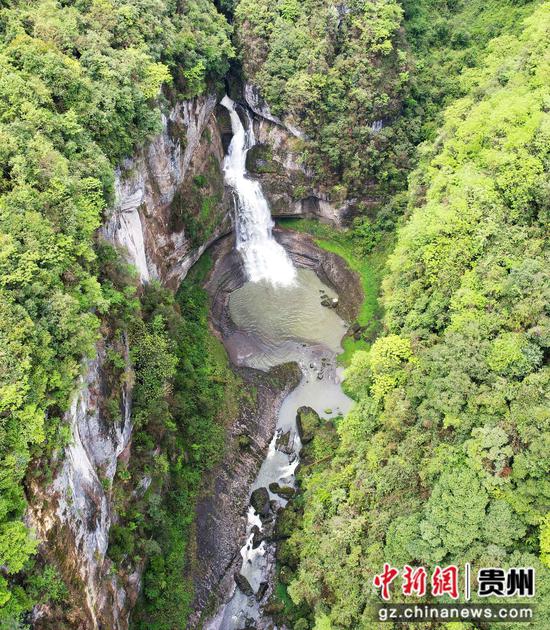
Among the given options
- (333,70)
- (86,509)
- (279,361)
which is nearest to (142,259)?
(279,361)

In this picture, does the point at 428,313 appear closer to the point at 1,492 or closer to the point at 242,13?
the point at 1,492

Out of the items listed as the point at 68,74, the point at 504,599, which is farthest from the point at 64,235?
the point at 504,599

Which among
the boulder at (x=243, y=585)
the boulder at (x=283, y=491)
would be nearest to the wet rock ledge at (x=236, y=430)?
the boulder at (x=243, y=585)

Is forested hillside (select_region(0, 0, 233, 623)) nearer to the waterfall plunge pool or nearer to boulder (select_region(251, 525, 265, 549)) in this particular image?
the waterfall plunge pool

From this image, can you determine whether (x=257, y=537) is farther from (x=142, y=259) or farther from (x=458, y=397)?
(x=142, y=259)

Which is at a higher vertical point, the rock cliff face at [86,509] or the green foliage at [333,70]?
the green foliage at [333,70]

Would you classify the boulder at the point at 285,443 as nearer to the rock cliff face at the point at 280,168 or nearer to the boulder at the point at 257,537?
the boulder at the point at 257,537

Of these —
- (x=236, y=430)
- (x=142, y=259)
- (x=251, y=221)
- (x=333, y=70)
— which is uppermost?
(x=333, y=70)
